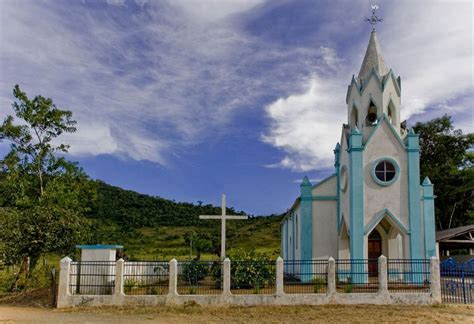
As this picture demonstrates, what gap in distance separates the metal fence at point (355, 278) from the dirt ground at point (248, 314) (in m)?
1.41

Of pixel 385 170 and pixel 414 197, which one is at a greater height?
pixel 385 170

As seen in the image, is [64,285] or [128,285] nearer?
[64,285]

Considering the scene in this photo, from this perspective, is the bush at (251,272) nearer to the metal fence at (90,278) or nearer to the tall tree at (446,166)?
the metal fence at (90,278)

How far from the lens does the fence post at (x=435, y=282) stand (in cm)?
1536

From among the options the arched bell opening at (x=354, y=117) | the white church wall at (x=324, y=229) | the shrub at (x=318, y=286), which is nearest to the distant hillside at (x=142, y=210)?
the white church wall at (x=324, y=229)

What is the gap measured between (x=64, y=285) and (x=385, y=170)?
13647mm

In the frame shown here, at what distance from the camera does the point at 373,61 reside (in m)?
22.1

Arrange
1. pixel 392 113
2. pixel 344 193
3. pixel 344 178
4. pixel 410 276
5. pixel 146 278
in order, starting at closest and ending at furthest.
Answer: pixel 146 278, pixel 410 276, pixel 344 193, pixel 344 178, pixel 392 113

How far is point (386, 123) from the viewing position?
20.3 m

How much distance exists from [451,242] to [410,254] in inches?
456

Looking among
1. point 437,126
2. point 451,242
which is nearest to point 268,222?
point 437,126

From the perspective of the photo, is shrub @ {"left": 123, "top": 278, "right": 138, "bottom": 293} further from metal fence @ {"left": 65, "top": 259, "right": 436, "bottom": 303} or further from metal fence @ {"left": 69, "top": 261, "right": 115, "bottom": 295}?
metal fence @ {"left": 69, "top": 261, "right": 115, "bottom": 295}

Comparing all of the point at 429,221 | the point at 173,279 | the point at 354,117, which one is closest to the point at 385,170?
the point at 429,221

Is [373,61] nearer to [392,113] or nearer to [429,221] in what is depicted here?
[392,113]
